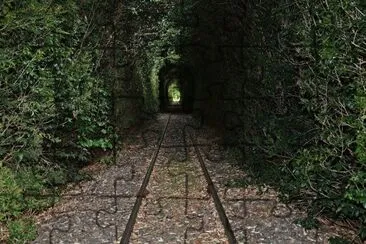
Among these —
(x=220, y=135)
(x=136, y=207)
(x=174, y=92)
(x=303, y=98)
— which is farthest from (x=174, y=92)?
(x=303, y=98)

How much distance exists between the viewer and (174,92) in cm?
3681

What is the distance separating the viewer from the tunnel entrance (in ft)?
104

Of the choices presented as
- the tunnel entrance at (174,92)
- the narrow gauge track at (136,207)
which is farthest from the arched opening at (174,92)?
the narrow gauge track at (136,207)

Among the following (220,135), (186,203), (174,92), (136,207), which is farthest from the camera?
(174,92)

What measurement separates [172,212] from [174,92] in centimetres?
3067

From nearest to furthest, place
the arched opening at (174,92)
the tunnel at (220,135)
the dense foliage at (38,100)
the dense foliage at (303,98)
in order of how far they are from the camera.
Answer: the dense foliage at (303,98), the tunnel at (220,135), the dense foliage at (38,100), the arched opening at (174,92)

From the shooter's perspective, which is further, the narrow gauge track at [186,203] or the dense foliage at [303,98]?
the narrow gauge track at [186,203]

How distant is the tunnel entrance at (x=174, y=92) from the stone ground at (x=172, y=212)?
21.7 meters

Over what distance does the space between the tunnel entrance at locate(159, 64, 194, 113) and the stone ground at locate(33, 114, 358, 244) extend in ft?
71.1

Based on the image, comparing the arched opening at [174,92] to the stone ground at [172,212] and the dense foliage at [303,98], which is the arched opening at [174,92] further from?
the stone ground at [172,212]

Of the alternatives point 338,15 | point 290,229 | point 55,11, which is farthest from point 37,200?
point 338,15

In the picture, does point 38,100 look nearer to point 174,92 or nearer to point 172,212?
point 172,212

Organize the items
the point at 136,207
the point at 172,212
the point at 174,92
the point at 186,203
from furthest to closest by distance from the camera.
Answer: the point at 174,92 → the point at 186,203 → the point at 136,207 → the point at 172,212

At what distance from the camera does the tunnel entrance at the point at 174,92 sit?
31.6 metres
